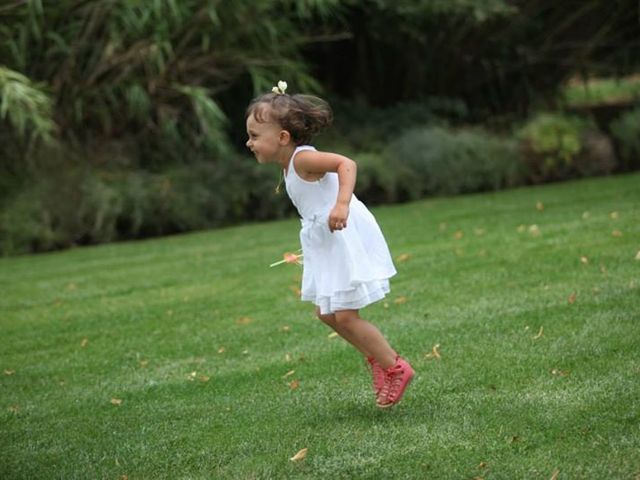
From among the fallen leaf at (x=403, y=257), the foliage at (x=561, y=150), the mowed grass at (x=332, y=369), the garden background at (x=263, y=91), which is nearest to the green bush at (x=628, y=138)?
the garden background at (x=263, y=91)

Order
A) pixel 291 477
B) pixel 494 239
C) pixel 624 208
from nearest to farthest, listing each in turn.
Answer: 1. pixel 291 477
2. pixel 494 239
3. pixel 624 208

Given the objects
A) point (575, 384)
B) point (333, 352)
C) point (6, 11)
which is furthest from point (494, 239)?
point (6, 11)

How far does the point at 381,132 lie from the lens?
47.1 feet

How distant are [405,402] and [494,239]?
173 inches

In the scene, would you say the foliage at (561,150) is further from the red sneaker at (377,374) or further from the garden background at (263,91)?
the red sneaker at (377,374)

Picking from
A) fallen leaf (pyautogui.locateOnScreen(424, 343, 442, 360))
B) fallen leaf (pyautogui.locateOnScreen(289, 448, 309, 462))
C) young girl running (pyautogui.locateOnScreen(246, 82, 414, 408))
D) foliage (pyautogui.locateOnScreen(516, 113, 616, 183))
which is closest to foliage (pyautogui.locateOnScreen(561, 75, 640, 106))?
foliage (pyautogui.locateOnScreen(516, 113, 616, 183))

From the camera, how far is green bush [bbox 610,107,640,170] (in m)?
14.3

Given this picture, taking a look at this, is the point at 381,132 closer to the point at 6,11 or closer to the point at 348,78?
the point at 348,78

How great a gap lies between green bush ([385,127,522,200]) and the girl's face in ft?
29.9

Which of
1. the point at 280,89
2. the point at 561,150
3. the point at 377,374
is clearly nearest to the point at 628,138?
the point at 561,150

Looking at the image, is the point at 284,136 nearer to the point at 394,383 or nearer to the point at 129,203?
the point at 394,383

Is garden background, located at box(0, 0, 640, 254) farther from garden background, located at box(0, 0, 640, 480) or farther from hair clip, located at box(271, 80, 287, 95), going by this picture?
hair clip, located at box(271, 80, 287, 95)

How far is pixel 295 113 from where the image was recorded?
4.22 metres

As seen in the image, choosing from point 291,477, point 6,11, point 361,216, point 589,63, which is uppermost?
point 6,11
